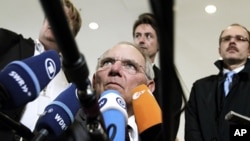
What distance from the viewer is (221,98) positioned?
6.63 feet

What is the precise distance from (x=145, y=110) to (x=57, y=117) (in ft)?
0.94

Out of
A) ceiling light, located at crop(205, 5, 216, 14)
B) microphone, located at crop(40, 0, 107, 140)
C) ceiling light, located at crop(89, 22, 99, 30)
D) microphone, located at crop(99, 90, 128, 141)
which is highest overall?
microphone, located at crop(40, 0, 107, 140)

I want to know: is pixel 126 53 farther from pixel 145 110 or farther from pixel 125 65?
pixel 145 110

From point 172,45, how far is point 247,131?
2.94 feet

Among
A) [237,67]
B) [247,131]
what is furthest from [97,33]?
[247,131]

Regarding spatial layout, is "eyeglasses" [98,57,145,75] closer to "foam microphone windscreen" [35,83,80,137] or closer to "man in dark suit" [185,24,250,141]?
"foam microphone windscreen" [35,83,80,137]

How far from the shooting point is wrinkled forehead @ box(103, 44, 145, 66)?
4.47ft

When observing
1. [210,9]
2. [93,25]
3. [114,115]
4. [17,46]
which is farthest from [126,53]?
[93,25]

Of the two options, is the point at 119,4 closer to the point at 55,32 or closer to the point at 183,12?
the point at 183,12

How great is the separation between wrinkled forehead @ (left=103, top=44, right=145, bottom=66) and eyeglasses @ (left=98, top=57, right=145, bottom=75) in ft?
0.04

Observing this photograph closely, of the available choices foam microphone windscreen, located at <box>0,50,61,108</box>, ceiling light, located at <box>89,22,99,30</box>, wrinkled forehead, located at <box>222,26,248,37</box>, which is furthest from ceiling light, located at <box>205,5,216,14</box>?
foam microphone windscreen, located at <box>0,50,61,108</box>

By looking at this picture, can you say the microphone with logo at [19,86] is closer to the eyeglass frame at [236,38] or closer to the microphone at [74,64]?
the microphone at [74,64]

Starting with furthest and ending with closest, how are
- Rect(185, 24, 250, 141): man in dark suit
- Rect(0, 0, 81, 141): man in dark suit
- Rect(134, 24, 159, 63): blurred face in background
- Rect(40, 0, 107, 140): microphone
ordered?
Rect(134, 24, 159, 63): blurred face in background < Rect(185, 24, 250, 141): man in dark suit < Rect(0, 0, 81, 141): man in dark suit < Rect(40, 0, 107, 140): microphone

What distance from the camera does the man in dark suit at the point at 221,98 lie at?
1.91 meters
